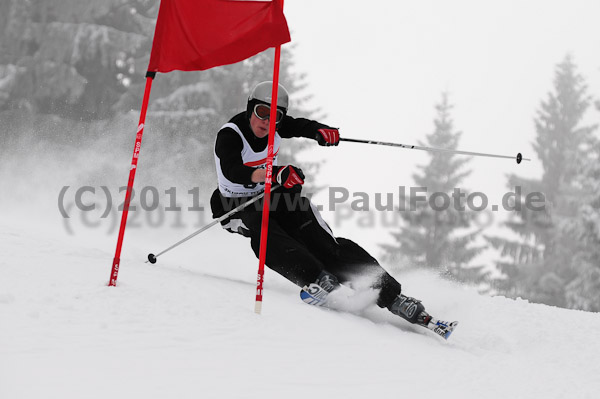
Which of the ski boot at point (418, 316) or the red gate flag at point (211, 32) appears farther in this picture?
the red gate flag at point (211, 32)

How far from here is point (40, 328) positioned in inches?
104

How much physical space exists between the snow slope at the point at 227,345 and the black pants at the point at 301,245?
263 millimetres

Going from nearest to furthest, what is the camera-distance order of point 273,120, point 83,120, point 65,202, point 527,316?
point 273,120
point 527,316
point 65,202
point 83,120

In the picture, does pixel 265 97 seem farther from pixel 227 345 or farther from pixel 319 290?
pixel 227 345

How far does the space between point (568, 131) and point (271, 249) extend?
2265cm

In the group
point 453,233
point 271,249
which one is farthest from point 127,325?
point 453,233

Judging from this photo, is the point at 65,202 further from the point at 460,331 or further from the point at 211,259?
the point at 460,331

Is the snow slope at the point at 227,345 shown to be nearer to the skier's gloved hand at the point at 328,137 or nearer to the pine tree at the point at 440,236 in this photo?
the skier's gloved hand at the point at 328,137

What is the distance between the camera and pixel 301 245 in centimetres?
453

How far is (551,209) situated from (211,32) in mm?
20285

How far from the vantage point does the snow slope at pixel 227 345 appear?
231 cm

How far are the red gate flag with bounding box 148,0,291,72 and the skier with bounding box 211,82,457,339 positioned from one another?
0.63m

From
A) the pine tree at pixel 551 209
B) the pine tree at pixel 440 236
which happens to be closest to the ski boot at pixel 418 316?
the pine tree at pixel 551 209

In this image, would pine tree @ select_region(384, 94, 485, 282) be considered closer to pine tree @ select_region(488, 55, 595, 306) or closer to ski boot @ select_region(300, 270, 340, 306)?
pine tree @ select_region(488, 55, 595, 306)
